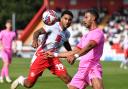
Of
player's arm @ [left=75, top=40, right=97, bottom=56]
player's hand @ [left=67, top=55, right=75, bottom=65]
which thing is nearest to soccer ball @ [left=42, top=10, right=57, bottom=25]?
player's arm @ [left=75, top=40, right=97, bottom=56]

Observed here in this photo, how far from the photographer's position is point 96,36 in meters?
12.6

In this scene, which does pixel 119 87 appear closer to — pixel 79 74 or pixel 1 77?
pixel 1 77

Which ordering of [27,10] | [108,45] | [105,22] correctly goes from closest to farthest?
[108,45] < [105,22] < [27,10]

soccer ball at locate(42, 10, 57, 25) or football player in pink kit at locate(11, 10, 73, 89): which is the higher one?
soccer ball at locate(42, 10, 57, 25)

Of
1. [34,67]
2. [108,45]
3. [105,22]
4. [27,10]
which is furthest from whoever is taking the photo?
[27,10]

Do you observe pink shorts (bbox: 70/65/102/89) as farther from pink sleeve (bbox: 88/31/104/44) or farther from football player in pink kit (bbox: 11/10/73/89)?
football player in pink kit (bbox: 11/10/73/89)

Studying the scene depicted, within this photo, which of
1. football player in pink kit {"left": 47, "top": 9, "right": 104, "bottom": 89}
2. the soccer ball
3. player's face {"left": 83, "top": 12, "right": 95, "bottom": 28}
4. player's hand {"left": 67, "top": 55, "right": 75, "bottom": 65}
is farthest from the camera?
the soccer ball

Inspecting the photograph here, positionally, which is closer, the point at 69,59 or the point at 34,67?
the point at 69,59

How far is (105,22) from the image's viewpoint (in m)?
62.2

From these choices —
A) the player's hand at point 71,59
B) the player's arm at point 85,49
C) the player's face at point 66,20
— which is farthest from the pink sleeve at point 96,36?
the player's face at point 66,20

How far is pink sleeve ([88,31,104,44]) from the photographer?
12.5 metres

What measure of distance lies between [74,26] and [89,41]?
48973mm

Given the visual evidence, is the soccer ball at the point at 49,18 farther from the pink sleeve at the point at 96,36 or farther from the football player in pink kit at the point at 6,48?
the football player in pink kit at the point at 6,48

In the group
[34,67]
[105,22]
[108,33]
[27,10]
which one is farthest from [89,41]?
[27,10]
